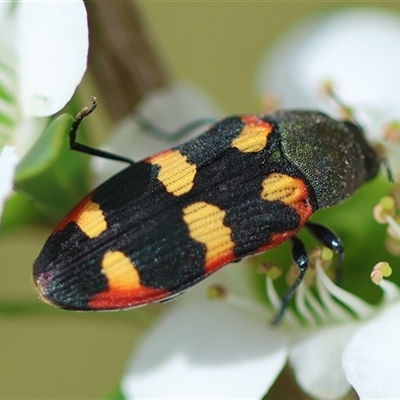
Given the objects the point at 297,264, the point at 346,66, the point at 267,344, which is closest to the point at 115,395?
the point at 267,344

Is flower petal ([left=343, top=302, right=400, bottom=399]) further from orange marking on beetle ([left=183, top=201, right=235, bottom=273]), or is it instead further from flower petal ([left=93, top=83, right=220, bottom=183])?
flower petal ([left=93, top=83, right=220, bottom=183])

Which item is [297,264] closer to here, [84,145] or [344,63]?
[84,145]

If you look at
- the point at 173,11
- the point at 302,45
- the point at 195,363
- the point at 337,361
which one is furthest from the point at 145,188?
the point at 173,11

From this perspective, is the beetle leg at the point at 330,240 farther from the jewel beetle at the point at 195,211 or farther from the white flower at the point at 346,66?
the white flower at the point at 346,66

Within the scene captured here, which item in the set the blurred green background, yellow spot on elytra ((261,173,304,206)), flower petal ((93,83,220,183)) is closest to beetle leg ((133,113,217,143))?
flower petal ((93,83,220,183))

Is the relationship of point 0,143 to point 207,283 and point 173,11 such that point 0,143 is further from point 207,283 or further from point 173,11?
point 173,11

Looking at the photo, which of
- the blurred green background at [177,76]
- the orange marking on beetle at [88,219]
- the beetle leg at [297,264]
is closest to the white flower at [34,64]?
the orange marking on beetle at [88,219]
